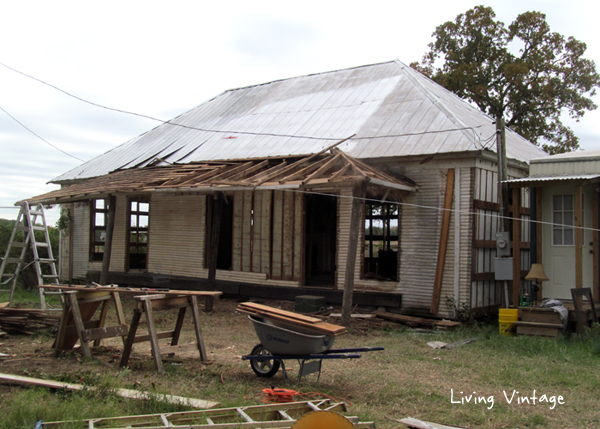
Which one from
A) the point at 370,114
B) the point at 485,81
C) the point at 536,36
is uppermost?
the point at 536,36

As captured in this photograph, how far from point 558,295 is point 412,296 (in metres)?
2.76

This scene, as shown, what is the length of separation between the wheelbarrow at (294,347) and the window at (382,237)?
6.69m

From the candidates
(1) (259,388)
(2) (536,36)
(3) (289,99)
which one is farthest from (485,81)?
(1) (259,388)

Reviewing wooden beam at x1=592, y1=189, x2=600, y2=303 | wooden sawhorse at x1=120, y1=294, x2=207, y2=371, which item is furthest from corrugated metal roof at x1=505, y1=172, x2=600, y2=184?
wooden sawhorse at x1=120, y1=294, x2=207, y2=371

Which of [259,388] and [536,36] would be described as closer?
[259,388]

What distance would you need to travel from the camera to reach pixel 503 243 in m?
10.0

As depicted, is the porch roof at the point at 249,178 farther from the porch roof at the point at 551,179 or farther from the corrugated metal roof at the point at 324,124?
the porch roof at the point at 551,179

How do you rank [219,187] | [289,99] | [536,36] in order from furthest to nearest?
[536,36] < [289,99] < [219,187]

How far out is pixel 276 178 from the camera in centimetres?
1044

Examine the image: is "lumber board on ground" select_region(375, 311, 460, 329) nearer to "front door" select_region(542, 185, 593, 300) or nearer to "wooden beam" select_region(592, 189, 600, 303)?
"front door" select_region(542, 185, 593, 300)

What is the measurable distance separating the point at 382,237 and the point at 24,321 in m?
7.94

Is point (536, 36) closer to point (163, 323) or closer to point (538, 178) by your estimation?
point (538, 178)

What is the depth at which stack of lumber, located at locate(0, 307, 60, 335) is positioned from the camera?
9062 millimetres

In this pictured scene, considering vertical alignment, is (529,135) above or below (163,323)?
above
